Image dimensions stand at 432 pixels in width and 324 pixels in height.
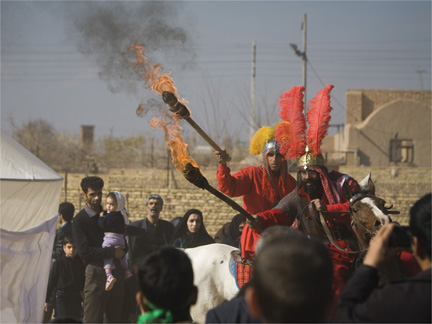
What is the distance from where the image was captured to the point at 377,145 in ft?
117

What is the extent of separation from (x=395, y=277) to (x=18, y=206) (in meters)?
3.50

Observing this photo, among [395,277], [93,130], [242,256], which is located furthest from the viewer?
[93,130]

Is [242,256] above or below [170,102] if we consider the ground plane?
below

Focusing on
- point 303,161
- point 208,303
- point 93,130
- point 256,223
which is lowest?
point 208,303

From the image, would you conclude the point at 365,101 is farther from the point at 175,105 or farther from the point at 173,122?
the point at 175,105

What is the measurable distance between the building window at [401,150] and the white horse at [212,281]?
30.8 metres

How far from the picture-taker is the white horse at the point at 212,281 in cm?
686

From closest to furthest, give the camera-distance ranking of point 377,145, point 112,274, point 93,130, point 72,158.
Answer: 1. point 112,274
2. point 72,158
3. point 377,145
4. point 93,130

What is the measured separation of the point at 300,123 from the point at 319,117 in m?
0.21

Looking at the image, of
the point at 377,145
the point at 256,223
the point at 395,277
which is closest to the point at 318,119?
the point at 256,223

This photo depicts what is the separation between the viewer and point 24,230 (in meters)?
5.67

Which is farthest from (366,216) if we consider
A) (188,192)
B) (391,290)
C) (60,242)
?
(188,192)

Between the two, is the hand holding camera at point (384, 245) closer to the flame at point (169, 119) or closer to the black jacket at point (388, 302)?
the black jacket at point (388, 302)

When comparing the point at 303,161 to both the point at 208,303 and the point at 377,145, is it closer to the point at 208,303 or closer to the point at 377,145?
the point at 208,303
